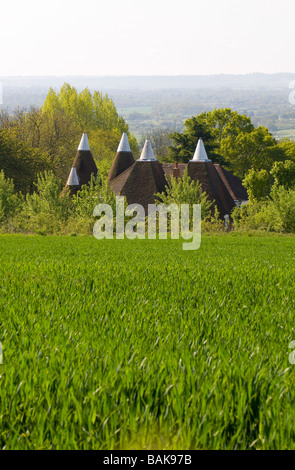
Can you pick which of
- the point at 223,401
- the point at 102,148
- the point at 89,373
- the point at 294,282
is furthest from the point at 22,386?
the point at 102,148

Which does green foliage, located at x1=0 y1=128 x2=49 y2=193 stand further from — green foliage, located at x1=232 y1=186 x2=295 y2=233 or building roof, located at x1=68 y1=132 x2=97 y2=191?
green foliage, located at x1=232 y1=186 x2=295 y2=233

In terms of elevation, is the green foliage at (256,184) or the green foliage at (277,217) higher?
the green foliage at (256,184)

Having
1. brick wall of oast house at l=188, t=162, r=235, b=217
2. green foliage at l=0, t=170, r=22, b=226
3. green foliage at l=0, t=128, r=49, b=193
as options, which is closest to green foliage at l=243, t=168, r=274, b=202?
brick wall of oast house at l=188, t=162, r=235, b=217

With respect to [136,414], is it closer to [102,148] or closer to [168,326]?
[168,326]

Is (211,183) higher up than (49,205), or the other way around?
(211,183)

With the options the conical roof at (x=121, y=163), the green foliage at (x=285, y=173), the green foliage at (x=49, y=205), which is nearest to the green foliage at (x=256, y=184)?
the green foliage at (x=285, y=173)

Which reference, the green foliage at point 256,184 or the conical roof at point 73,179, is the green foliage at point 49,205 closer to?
the conical roof at point 73,179

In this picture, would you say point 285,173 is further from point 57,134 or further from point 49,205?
point 57,134

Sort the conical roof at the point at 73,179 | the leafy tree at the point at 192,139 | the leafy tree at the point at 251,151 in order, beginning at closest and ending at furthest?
the conical roof at the point at 73,179 < the leafy tree at the point at 192,139 < the leafy tree at the point at 251,151

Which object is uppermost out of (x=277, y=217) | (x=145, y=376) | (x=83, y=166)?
(x=145, y=376)

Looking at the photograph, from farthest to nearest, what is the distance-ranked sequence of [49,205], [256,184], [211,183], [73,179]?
[73,179] < [256,184] < [211,183] < [49,205]

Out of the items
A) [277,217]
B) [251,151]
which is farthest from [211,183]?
[251,151]

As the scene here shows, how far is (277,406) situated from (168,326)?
2063mm

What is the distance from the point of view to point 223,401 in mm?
2875
